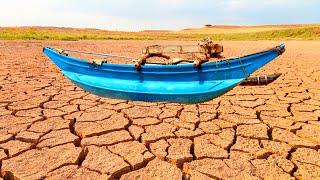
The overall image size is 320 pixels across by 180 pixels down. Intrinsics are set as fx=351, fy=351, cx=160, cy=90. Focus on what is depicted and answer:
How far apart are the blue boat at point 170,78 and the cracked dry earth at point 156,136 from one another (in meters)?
0.16

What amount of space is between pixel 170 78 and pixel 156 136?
126cm

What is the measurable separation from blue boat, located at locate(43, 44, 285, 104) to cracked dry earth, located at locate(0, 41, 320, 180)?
0.16 meters

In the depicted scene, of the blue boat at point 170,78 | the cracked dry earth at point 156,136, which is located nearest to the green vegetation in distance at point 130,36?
the blue boat at point 170,78

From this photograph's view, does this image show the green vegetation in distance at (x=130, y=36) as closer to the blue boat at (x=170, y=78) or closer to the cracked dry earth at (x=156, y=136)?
the blue boat at (x=170, y=78)

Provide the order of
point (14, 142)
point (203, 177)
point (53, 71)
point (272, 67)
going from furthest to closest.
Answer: point (272, 67)
point (53, 71)
point (14, 142)
point (203, 177)

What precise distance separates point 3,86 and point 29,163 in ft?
11.1

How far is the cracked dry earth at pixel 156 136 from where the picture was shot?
2.91 m

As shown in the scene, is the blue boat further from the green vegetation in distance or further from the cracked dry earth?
the green vegetation in distance

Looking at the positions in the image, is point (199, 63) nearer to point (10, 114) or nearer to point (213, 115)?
point (213, 115)

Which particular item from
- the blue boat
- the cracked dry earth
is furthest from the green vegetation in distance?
the cracked dry earth

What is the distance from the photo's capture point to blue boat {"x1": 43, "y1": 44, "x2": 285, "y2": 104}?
173 inches

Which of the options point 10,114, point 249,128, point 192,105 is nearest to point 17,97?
point 10,114

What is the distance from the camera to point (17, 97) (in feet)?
16.9

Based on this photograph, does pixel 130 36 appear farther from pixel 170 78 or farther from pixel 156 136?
pixel 156 136
